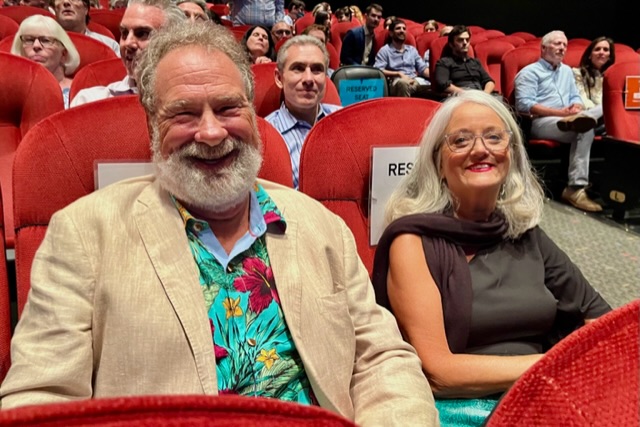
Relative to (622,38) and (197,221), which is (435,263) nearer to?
(197,221)

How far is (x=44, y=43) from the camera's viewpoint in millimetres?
2559

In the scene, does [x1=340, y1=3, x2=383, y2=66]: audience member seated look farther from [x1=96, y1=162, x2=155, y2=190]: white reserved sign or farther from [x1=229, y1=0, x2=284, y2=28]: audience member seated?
[x1=96, y1=162, x2=155, y2=190]: white reserved sign

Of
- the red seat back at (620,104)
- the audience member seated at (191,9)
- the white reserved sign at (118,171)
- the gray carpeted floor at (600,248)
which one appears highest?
the audience member seated at (191,9)

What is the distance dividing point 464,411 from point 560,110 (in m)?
3.41

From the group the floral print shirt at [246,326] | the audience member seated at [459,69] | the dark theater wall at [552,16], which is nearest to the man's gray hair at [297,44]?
the floral print shirt at [246,326]

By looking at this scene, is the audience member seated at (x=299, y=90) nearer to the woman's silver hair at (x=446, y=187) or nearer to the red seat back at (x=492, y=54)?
the woman's silver hair at (x=446, y=187)

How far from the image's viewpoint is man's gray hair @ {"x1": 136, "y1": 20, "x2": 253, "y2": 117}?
1.11 meters

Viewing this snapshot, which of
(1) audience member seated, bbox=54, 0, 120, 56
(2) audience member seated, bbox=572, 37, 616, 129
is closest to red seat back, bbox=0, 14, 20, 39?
(1) audience member seated, bbox=54, 0, 120, 56

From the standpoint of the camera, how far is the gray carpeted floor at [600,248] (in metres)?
2.61

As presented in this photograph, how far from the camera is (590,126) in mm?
A: 3641

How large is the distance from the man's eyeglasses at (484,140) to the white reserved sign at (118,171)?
2.42 feet

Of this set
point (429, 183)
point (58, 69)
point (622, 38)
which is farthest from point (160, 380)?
point (622, 38)

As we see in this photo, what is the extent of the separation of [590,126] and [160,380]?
138 inches

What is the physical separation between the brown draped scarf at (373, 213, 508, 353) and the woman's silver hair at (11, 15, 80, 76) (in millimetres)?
2065
